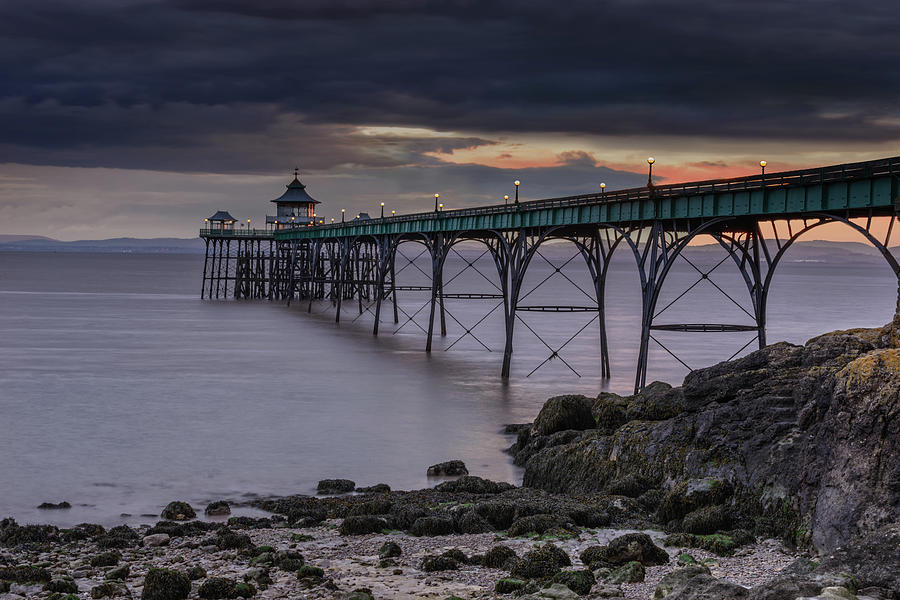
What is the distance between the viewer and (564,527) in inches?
617

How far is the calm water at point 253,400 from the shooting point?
2272 centimetres

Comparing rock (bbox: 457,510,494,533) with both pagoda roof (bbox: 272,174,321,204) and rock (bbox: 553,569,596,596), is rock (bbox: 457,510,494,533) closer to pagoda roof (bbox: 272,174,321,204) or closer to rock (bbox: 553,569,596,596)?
rock (bbox: 553,569,596,596)

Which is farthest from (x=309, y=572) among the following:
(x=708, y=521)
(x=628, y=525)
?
(x=708, y=521)

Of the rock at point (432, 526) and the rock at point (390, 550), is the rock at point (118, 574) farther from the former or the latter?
the rock at point (432, 526)

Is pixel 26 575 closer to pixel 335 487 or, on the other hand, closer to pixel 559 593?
pixel 559 593

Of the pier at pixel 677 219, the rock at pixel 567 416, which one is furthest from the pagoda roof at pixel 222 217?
the rock at pixel 567 416

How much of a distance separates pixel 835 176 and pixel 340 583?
1673cm

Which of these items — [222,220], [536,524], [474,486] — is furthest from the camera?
[222,220]

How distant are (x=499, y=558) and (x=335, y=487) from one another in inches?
323

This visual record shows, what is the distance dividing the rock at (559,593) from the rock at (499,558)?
6.35ft

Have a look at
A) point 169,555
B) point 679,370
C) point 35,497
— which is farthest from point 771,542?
point 679,370

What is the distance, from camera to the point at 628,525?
16.2 meters

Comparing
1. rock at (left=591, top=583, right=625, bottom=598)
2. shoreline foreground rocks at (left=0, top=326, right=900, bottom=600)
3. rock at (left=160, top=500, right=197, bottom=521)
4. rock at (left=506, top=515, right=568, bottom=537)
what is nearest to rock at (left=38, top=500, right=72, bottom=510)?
shoreline foreground rocks at (left=0, top=326, right=900, bottom=600)

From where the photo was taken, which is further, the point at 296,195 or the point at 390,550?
the point at 296,195
